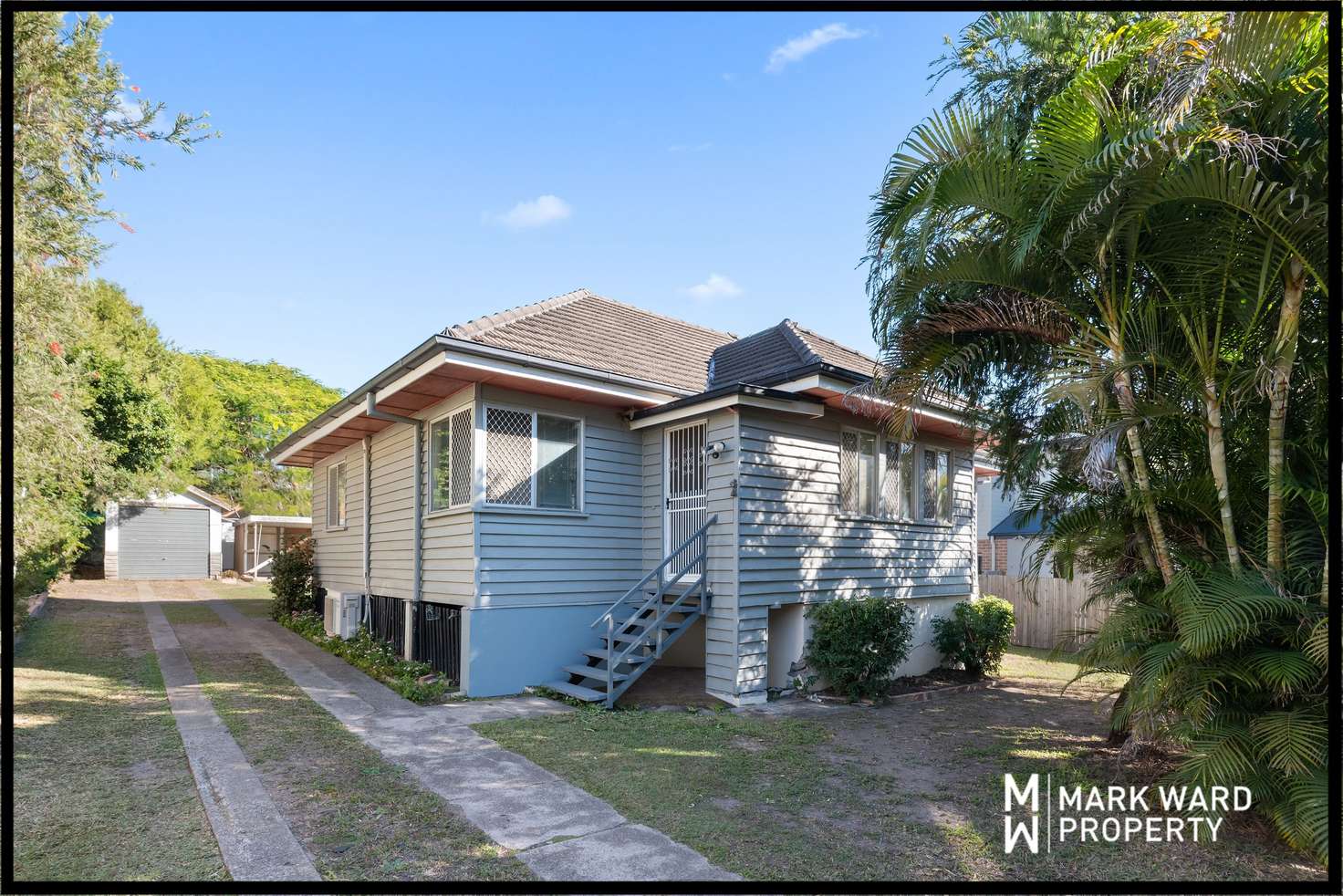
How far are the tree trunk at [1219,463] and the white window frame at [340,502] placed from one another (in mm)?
12887

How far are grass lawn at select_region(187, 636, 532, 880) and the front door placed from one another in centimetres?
434

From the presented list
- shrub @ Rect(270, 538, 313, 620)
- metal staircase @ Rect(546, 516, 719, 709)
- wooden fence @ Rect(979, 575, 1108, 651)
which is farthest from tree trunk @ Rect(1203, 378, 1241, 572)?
shrub @ Rect(270, 538, 313, 620)

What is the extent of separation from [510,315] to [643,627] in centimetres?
427

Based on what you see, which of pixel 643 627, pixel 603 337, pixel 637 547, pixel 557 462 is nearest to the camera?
pixel 643 627

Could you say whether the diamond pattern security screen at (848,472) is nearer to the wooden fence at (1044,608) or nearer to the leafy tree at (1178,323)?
the leafy tree at (1178,323)

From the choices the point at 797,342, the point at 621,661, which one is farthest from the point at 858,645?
the point at 797,342

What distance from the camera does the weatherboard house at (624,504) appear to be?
28.9 ft

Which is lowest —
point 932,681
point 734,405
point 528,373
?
point 932,681

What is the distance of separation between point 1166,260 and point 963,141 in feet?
5.47

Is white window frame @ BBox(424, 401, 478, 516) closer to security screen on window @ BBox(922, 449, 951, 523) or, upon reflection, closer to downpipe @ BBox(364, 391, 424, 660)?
downpipe @ BBox(364, 391, 424, 660)

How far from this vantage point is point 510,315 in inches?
387

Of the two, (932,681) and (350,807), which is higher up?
(350,807)

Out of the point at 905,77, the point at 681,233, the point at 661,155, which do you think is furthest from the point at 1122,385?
the point at 681,233

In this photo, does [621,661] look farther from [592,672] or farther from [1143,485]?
[1143,485]
